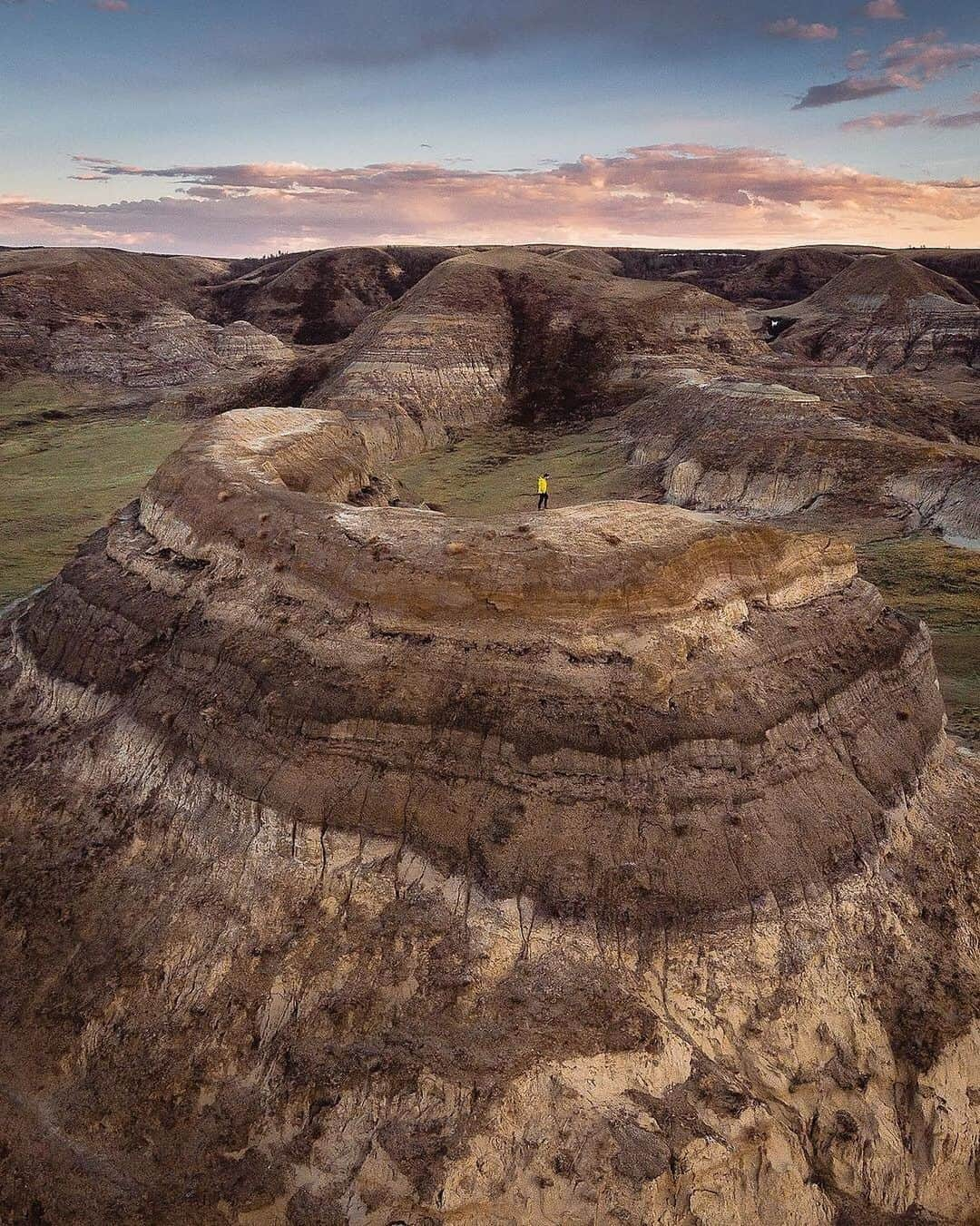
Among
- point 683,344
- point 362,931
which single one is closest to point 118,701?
point 362,931

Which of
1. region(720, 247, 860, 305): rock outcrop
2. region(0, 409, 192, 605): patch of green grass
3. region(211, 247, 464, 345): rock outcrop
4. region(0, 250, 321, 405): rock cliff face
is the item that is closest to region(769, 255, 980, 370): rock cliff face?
region(720, 247, 860, 305): rock outcrop

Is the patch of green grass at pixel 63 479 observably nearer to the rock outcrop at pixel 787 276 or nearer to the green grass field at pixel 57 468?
the green grass field at pixel 57 468

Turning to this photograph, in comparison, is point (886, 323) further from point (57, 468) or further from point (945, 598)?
point (57, 468)

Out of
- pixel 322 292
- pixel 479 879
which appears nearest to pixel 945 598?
pixel 479 879

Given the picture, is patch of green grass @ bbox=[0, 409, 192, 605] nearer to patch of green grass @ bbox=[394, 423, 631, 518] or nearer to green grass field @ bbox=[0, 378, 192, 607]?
green grass field @ bbox=[0, 378, 192, 607]

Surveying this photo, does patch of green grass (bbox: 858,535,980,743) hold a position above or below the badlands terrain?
below
